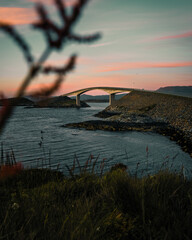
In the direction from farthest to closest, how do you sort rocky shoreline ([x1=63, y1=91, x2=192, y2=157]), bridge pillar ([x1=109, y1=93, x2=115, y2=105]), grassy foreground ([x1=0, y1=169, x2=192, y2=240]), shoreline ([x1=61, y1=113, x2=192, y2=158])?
bridge pillar ([x1=109, y1=93, x2=115, y2=105])
rocky shoreline ([x1=63, y1=91, x2=192, y2=157])
shoreline ([x1=61, y1=113, x2=192, y2=158])
grassy foreground ([x1=0, y1=169, x2=192, y2=240])

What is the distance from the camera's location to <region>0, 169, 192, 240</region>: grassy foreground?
2662 mm

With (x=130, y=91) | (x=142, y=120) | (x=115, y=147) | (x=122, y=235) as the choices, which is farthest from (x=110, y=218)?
(x=130, y=91)

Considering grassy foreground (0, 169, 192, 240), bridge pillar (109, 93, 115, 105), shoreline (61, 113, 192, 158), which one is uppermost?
bridge pillar (109, 93, 115, 105)

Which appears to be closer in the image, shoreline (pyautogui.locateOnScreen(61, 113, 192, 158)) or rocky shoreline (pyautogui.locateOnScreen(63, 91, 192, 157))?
shoreline (pyautogui.locateOnScreen(61, 113, 192, 158))

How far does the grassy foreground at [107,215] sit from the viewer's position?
2.66 metres

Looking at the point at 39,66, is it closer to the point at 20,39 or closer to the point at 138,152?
the point at 20,39

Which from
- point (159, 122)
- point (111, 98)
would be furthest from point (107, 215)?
point (111, 98)

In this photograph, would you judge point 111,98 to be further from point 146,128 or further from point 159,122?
point 146,128

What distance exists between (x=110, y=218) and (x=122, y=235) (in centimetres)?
34

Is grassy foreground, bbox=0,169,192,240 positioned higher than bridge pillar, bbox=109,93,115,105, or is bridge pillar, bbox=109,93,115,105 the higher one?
bridge pillar, bbox=109,93,115,105

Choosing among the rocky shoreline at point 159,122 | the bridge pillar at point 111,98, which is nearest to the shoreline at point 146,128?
the rocky shoreline at point 159,122

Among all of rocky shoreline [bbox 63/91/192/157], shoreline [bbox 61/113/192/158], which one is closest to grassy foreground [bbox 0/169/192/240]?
shoreline [bbox 61/113/192/158]

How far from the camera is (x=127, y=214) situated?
366cm

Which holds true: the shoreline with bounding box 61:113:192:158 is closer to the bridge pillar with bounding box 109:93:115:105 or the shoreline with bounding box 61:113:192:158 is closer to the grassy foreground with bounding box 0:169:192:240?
the grassy foreground with bounding box 0:169:192:240
